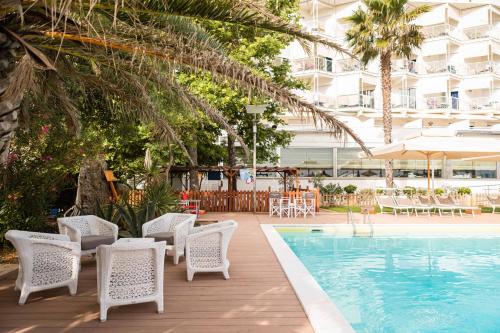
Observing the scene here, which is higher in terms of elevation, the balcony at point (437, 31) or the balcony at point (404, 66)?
the balcony at point (437, 31)

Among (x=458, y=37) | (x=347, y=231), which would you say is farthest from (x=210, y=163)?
(x=458, y=37)

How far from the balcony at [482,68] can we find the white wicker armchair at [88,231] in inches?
1371

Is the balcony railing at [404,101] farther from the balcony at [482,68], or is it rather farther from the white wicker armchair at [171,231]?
the white wicker armchair at [171,231]

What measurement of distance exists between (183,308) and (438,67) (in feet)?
111

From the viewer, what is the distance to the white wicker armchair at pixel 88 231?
20.2 ft

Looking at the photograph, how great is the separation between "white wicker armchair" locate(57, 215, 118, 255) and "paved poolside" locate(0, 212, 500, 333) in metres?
0.46

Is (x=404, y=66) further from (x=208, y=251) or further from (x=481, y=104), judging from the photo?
(x=208, y=251)

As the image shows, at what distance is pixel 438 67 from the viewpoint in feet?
106

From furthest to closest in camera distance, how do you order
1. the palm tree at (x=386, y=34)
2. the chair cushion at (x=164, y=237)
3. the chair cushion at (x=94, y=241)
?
the palm tree at (x=386, y=34) < the chair cushion at (x=164, y=237) < the chair cushion at (x=94, y=241)

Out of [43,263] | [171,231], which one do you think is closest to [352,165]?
[171,231]

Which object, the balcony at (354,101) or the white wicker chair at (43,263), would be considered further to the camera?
the balcony at (354,101)

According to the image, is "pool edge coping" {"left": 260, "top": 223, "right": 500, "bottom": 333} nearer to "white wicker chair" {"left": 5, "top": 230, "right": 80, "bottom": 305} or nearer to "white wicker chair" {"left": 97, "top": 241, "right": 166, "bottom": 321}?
"white wicker chair" {"left": 97, "top": 241, "right": 166, "bottom": 321}

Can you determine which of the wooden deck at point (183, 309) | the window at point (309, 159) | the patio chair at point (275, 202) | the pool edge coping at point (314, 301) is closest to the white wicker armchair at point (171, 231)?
the wooden deck at point (183, 309)

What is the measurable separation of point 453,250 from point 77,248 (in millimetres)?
9063
